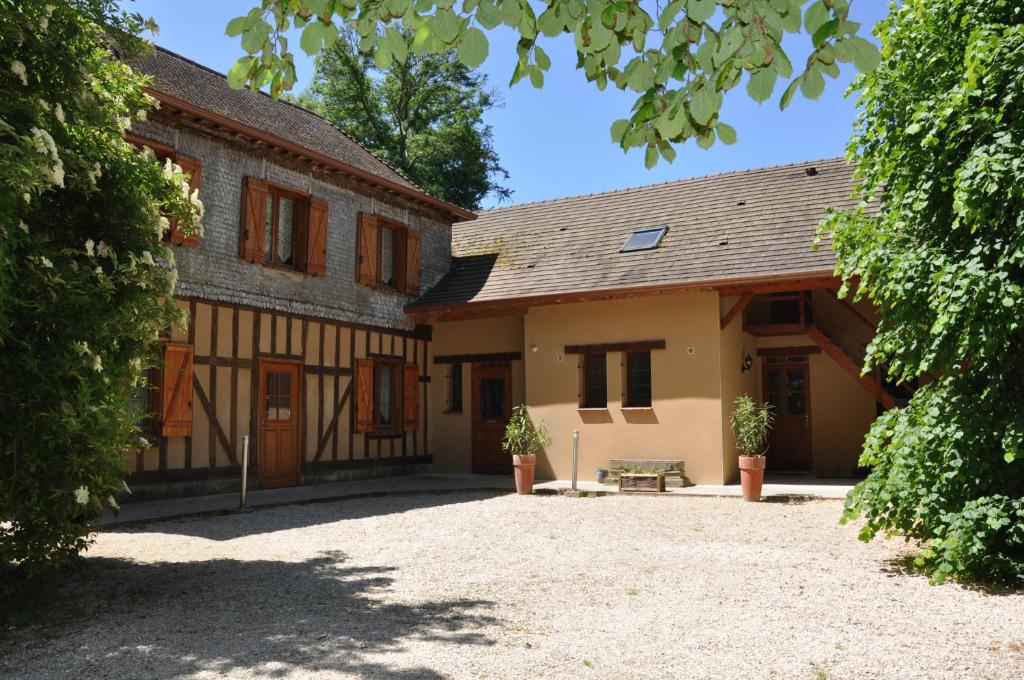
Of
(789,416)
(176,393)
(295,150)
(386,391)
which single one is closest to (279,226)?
(295,150)

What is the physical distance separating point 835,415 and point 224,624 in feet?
35.0

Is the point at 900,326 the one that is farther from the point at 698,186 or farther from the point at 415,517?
the point at 698,186

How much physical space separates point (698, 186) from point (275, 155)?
772 centimetres

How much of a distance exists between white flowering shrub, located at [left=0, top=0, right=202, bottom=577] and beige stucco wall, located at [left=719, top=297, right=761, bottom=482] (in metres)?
8.32

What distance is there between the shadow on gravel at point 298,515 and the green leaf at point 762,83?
6.62 m

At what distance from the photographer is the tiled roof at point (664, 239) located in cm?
1185

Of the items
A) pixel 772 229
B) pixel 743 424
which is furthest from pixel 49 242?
pixel 772 229

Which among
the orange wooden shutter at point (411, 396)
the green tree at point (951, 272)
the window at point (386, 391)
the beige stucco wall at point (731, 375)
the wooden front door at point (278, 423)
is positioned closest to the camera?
the green tree at point (951, 272)

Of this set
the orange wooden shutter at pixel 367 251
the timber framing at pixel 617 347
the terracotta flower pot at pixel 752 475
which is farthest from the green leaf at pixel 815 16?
the orange wooden shutter at pixel 367 251

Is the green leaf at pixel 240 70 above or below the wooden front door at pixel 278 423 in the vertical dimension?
above

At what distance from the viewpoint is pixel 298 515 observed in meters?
8.98

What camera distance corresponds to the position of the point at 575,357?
12.8 meters

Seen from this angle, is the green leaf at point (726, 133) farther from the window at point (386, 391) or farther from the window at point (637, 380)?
the window at point (386, 391)

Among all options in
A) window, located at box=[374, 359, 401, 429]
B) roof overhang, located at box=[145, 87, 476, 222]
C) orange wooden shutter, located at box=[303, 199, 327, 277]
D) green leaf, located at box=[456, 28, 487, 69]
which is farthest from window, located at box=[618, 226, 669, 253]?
green leaf, located at box=[456, 28, 487, 69]
